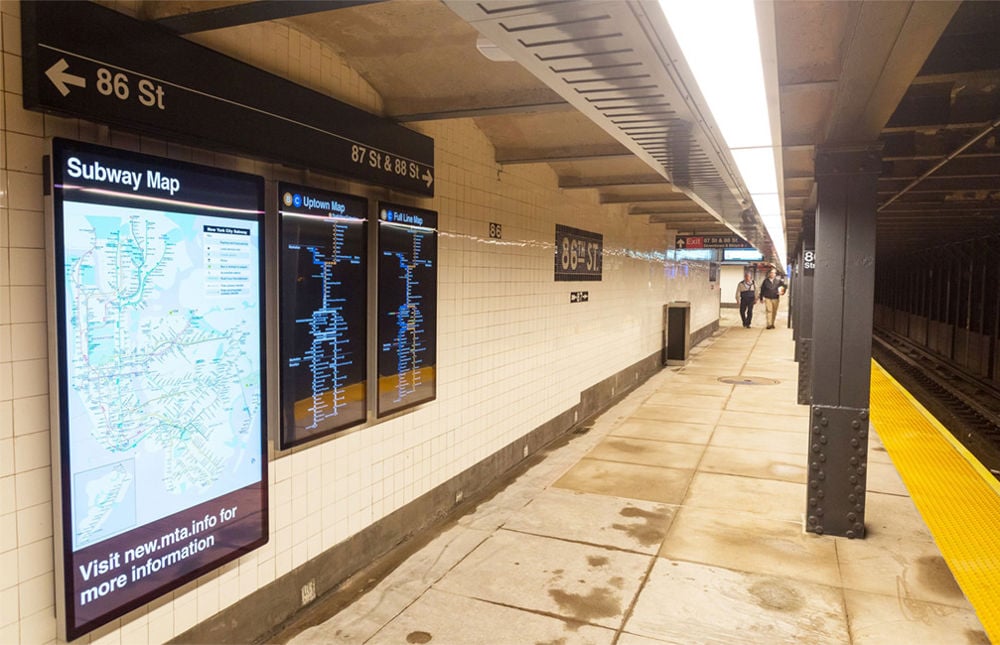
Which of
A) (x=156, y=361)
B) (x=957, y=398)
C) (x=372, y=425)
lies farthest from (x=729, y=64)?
(x=957, y=398)

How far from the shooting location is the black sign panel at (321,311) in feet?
10.7

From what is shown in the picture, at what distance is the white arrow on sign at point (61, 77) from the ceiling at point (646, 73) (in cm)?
50

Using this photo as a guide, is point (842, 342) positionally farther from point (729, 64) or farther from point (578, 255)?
point (578, 255)

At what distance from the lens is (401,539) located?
4438 mm

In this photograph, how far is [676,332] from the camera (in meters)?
13.6

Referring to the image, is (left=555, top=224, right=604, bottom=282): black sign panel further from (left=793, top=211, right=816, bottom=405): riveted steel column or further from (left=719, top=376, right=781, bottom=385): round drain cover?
(left=719, top=376, right=781, bottom=385): round drain cover

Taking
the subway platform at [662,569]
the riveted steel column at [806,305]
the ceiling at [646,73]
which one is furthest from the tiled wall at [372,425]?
the riveted steel column at [806,305]

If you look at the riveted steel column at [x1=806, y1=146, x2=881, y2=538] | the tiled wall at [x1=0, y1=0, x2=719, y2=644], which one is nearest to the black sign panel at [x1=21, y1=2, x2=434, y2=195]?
the tiled wall at [x1=0, y1=0, x2=719, y2=644]

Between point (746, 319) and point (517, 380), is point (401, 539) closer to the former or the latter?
point (517, 380)

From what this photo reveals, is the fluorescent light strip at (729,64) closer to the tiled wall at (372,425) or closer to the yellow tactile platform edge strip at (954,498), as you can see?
the tiled wall at (372,425)

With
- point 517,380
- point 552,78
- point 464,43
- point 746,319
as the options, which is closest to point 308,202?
point 464,43

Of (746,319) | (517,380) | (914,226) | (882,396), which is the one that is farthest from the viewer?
(746,319)

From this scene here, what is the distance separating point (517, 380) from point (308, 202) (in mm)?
3235

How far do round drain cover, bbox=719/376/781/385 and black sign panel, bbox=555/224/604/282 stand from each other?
13.6 ft
